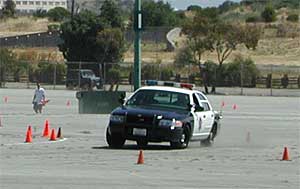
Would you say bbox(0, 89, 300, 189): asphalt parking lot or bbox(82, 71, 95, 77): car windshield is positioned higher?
bbox(0, 89, 300, 189): asphalt parking lot

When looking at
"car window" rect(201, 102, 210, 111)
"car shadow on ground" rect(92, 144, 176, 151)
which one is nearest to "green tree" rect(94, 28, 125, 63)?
"car window" rect(201, 102, 210, 111)

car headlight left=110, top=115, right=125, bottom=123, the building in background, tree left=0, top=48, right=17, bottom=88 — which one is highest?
the building in background

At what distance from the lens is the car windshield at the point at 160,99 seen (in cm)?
2327

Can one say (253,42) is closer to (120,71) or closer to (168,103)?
(120,71)

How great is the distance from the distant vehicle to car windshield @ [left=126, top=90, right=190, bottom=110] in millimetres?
45390

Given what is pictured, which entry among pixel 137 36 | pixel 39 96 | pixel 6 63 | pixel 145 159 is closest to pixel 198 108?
pixel 145 159

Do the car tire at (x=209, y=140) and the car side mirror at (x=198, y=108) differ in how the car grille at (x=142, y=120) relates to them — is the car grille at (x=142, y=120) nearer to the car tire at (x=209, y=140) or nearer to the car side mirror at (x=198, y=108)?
the car side mirror at (x=198, y=108)

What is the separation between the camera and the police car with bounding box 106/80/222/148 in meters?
22.0

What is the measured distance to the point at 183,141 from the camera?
2270 centimetres

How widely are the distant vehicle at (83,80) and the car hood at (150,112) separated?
46.3m

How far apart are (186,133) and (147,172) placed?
6115 mm

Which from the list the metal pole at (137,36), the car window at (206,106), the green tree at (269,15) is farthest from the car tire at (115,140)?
the green tree at (269,15)

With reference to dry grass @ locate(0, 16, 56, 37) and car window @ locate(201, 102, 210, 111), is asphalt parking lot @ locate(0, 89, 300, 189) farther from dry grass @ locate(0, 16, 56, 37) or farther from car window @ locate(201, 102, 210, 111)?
dry grass @ locate(0, 16, 56, 37)

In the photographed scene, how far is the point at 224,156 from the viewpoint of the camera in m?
21.2
